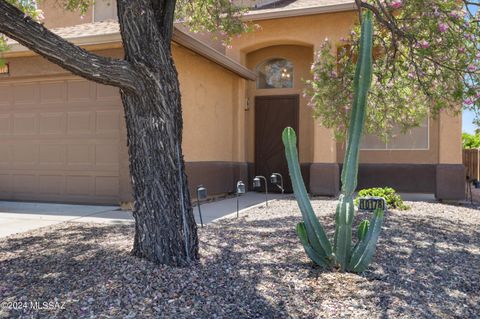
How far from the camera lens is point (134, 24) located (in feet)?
14.7

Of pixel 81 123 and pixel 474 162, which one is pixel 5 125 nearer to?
pixel 81 123

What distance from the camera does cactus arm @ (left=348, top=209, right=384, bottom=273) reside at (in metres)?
4.41

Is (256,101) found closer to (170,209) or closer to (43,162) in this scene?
(43,162)

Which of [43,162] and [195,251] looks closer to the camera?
[195,251]

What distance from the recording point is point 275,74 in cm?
1310

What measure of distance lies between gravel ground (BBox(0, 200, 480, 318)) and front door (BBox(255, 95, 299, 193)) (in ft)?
22.3

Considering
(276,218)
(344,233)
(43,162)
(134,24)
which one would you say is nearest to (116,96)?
(43,162)

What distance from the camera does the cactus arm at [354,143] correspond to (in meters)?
4.03

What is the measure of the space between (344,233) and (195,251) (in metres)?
1.48

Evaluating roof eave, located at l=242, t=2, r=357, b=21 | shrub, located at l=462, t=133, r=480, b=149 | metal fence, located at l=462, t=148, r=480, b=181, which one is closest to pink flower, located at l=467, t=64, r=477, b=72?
roof eave, located at l=242, t=2, r=357, b=21

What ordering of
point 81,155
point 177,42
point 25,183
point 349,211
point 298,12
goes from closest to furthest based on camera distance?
point 349,211 → point 177,42 → point 81,155 → point 25,183 → point 298,12

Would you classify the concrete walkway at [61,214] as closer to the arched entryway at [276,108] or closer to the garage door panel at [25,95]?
the garage door panel at [25,95]

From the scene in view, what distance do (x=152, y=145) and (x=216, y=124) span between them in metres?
7.19

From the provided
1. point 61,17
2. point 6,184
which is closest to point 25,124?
point 6,184
